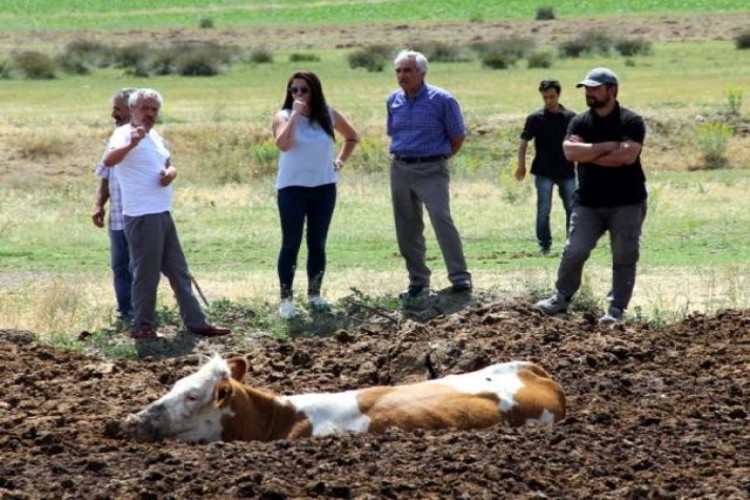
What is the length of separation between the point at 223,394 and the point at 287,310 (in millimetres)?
4425

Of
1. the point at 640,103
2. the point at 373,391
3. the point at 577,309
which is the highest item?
the point at 373,391

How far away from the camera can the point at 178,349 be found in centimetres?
1244

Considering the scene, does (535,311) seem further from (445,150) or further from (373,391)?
(373,391)

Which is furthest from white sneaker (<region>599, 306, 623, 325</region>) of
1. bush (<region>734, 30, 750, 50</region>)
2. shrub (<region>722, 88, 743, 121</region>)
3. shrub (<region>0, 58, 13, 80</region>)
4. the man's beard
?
bush (<region>734, 30, 750, 50</region>)

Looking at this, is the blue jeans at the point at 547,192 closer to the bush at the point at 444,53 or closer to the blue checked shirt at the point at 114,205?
the blue checked shirt at the point at 114,205

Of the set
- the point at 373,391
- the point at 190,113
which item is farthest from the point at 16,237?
the point at 190,113

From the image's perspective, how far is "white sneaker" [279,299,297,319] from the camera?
43.7 ft

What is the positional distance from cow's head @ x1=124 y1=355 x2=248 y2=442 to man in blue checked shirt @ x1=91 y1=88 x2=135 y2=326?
167 inches

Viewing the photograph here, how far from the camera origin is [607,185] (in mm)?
12805

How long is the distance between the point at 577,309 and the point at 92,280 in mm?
5529

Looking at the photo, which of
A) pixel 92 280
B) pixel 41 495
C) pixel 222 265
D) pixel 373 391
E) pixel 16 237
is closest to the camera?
pixel 41 495

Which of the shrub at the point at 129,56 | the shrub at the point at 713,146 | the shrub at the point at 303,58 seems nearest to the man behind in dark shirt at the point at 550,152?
the shrub at the point at 713,146

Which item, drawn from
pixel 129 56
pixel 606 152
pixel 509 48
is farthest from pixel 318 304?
pixel 129 56

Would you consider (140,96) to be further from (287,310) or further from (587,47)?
(587,47)
